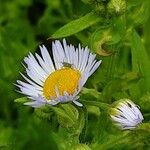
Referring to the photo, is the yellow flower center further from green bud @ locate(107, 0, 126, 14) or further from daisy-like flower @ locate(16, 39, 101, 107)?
green bud @ locate(107, 0, 126, 14)

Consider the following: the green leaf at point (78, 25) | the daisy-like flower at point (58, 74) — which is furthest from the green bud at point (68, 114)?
the green leaf at point (78, 25)

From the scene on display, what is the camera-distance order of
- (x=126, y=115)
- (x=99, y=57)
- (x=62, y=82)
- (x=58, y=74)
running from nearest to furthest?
(x=126, y=115) → (x=62, y=82) → (x=58, y=74) → (x=99, y=57)

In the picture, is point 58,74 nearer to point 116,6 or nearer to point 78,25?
point 78,25

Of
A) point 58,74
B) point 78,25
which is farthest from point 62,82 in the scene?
point 78,25

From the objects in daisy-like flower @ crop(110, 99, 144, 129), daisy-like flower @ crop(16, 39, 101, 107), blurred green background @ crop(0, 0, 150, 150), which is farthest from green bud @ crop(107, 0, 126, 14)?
daisy-like flower @ crop(110, 99, 144, 129)

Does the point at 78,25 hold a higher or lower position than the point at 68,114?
higher

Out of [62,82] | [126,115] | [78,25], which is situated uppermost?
[78,25]

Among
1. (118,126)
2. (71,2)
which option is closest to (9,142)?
(118,126)
